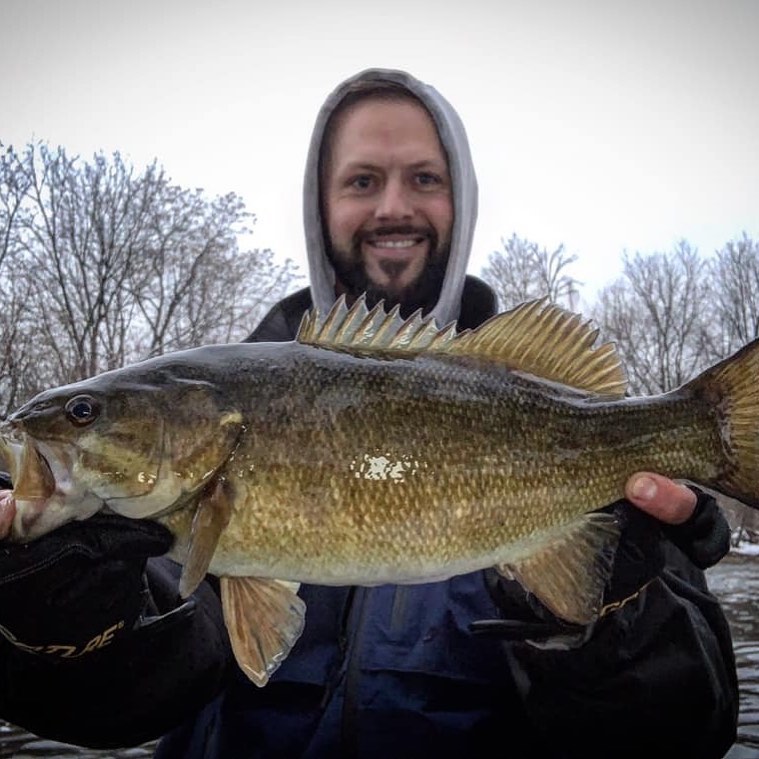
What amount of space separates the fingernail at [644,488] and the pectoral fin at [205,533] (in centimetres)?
120

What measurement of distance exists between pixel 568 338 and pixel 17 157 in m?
22.1

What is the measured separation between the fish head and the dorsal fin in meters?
0.44

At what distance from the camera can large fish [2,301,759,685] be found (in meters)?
2.01

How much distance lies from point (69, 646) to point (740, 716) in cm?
528

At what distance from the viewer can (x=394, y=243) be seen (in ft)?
12.4

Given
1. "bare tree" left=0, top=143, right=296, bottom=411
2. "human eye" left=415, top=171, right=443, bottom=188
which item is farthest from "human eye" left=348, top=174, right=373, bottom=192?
"bare tree" left=0, top=143, right=296, bottom=411

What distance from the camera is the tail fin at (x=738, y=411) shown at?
2.21 meters

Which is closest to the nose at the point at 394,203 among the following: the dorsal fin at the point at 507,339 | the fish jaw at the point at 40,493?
the dorsal fin at the point at 507,339

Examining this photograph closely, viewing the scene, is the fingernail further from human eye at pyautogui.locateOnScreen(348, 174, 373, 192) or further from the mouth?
human eye at pyautogui.locateOnScreen(348, 174, 373, 192)

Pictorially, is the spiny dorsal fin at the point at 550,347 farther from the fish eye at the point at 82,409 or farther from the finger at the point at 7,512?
the finger at the point at 7,512

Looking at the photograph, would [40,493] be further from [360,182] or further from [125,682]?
[360,182]

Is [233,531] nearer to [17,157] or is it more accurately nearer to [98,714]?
[98,714]

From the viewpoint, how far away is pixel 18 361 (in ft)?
63.0

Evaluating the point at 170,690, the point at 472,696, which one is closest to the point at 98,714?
the point at 170,690
